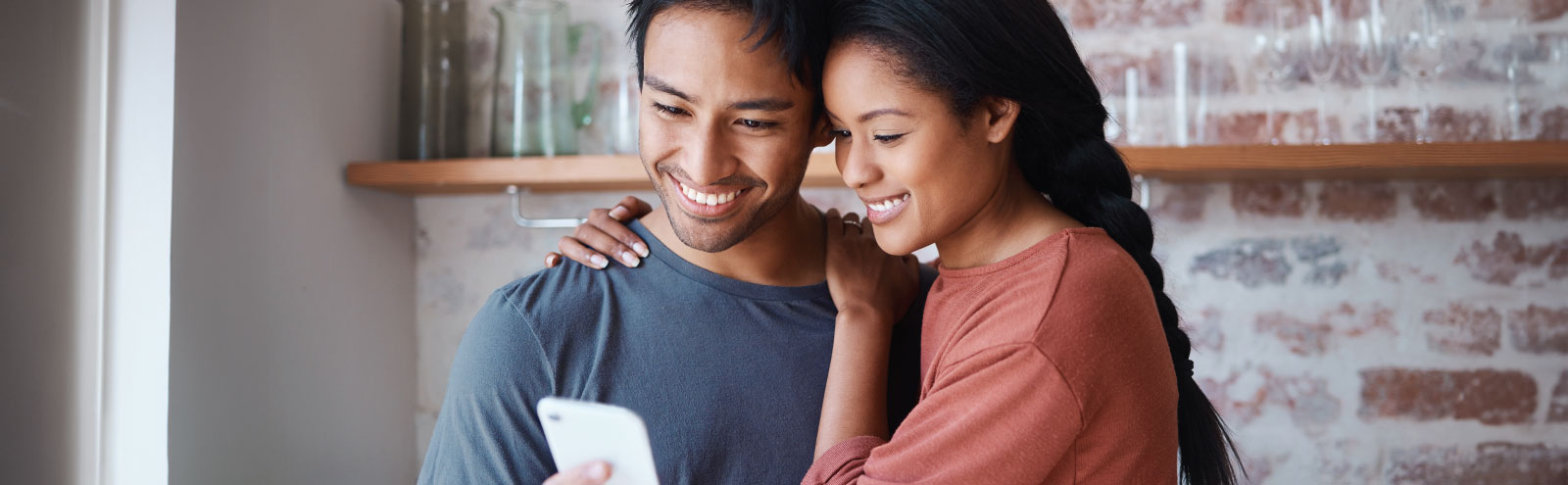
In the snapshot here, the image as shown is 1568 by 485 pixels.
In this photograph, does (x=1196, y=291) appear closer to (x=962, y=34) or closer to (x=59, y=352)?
(x=962, y=34)

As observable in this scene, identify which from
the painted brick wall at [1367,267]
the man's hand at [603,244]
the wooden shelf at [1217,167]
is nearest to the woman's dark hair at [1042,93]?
the man's hand at [603,244]

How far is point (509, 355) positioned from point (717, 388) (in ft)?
0.66

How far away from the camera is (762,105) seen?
0.97 m

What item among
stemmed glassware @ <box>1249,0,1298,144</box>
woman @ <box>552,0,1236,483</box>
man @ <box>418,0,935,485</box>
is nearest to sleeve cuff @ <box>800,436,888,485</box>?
woman @ <box>552,0,1236,483</box>

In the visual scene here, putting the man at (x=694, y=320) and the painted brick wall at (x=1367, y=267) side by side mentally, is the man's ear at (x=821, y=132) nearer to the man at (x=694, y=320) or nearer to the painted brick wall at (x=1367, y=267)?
the man at (x=694, y=320)

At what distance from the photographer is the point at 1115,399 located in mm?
796

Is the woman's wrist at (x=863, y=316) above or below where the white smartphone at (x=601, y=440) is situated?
above

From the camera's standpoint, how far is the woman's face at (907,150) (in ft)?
2.90

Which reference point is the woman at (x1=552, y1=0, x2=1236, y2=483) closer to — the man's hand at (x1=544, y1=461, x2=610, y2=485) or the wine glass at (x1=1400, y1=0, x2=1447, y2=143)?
the man's hand at (x1=544, y1=461, x2=610, y2=485)

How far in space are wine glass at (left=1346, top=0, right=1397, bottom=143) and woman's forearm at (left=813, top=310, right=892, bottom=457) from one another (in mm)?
1120

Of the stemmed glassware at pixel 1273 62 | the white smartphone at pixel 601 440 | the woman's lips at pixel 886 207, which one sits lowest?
the white smartphone at pixel 601 440

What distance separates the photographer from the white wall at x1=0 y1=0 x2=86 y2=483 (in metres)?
1.20

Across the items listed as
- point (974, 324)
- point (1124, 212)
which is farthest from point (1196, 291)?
point (974, 324)

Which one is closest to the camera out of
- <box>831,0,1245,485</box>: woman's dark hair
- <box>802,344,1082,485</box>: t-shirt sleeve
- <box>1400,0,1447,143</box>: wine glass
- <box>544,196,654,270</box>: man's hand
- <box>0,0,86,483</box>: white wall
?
<box>802,344,1082,485</box>: t-shirt sleeve
